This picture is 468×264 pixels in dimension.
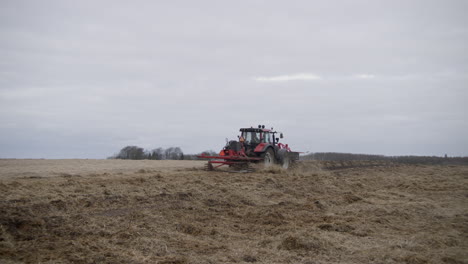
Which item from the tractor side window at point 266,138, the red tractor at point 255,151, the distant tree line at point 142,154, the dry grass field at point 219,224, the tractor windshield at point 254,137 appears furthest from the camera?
the distant tree line at point 142,154

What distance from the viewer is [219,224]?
303 inches

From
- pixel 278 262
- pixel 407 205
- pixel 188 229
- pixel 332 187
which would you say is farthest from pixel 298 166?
pixel 278 262

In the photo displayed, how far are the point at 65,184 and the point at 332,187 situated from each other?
8289 mm

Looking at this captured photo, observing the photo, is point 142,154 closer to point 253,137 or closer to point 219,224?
point 253,137

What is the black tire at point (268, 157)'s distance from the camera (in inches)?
757

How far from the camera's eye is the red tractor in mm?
18573

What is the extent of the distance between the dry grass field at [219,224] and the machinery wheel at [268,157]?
6.82 meters

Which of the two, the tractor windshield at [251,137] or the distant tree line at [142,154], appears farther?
the distant tree line at [142,154]

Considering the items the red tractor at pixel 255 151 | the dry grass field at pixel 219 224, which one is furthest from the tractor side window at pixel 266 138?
the dry grass field at pixel 219 224

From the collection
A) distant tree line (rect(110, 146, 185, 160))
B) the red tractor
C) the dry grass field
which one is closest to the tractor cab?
the red tractor

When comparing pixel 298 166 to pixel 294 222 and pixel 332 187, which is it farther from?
pixel 294 222

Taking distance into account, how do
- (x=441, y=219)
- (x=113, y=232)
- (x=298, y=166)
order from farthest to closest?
(x=298, y=166) → (x=441, y=219) → (x=113, y=232)

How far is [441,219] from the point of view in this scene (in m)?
8.36

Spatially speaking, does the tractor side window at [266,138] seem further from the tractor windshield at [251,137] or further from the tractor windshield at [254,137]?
the tractor windshield at [251,137]
